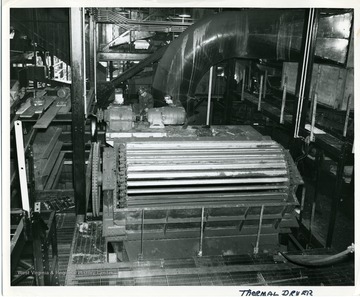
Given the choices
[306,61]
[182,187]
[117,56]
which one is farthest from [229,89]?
[182,187]

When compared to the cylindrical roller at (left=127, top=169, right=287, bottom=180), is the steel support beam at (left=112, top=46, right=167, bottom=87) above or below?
above

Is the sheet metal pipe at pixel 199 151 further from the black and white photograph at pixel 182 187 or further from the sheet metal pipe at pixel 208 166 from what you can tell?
the sheet metal pipe at pixel 208 166

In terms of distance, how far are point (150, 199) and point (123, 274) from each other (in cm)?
80

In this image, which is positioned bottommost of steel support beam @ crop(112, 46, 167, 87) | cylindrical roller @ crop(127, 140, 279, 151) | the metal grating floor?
the metal grating floor

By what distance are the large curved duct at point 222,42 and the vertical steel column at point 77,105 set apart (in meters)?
2.21

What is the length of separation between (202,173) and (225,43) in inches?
121

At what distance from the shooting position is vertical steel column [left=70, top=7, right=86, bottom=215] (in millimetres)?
3582

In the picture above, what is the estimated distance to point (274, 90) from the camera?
9477 mm

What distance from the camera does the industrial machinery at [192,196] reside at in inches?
138

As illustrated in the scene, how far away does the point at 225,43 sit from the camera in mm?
5852

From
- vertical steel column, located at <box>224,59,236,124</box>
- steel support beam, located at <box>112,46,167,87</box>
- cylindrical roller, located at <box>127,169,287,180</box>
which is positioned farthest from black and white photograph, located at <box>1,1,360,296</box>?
steel support beam, located at <box>112,46,167,87</box>

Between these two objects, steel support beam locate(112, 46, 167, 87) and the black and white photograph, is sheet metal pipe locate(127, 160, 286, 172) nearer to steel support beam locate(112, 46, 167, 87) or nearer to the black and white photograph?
the black and white photograph

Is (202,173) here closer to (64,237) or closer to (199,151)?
(199,151)
